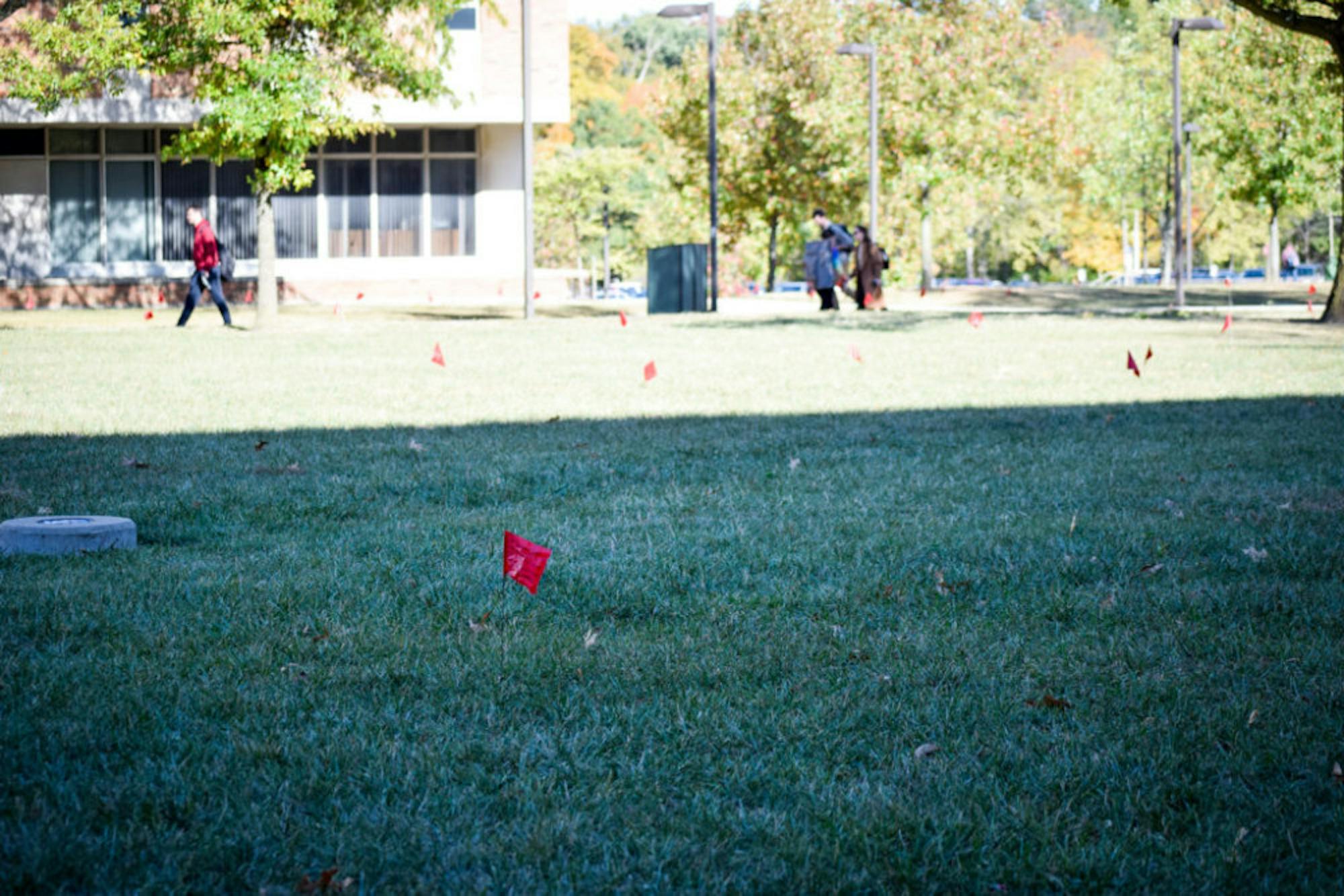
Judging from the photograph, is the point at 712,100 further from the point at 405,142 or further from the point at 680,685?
the point at 680,685

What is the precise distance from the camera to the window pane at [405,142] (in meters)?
36.2

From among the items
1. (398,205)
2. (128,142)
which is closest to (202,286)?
(398,205)

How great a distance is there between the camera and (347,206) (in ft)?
119

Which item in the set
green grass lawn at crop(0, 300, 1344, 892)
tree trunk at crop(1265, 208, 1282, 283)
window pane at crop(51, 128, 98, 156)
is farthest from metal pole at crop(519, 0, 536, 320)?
tree trunk at crop(1265, 208, 1282, 283)

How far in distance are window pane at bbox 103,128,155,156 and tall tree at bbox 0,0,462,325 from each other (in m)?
12.0

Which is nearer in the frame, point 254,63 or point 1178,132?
point 254,63

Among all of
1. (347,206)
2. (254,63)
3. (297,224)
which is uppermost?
(254,63)

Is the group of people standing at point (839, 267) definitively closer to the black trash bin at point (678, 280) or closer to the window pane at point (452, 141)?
the black trash bin at point (678, 280)

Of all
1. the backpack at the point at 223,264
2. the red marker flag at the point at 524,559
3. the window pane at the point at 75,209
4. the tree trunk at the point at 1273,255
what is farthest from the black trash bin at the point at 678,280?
the tree trunk at the point at 1273,255

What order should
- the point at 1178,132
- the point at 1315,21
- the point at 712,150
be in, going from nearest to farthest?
the point at 1315,21
the point at 1178,132
the point at 712,150

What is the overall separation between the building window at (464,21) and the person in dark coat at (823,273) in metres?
9.80

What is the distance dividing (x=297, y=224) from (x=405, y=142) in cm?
326

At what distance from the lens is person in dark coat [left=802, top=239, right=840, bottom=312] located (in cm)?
2997

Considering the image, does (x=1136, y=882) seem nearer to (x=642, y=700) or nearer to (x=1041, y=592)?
(x=642, y=700)
